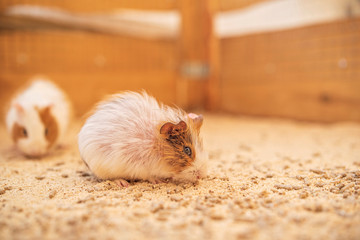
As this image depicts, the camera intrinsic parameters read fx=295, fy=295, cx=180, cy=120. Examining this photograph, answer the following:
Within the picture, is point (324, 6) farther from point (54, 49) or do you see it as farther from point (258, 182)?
point (54, 49)

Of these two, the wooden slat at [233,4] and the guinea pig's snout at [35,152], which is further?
the wooden slat at [233,4]

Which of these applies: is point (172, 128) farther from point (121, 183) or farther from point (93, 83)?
point (93, 83)

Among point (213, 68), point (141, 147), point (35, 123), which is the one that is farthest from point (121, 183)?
point (213, 68)

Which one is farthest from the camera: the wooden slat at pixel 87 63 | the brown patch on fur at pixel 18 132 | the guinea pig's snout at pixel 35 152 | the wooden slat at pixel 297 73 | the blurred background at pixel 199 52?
the wooden slat at pixel 87 63

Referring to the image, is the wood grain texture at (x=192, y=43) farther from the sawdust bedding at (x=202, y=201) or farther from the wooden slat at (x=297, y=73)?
the sawdust bedding at (x=202, y=201)

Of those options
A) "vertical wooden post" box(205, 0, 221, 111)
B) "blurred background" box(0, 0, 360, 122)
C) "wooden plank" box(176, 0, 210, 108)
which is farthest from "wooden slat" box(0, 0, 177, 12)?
"vertical wooden post" box(205, 0, 221, 111)

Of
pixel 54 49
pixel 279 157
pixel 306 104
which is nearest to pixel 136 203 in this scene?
pixel 279 157

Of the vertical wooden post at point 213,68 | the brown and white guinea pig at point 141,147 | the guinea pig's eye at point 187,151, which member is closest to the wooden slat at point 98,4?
the vertical wooden post at point 213,68
